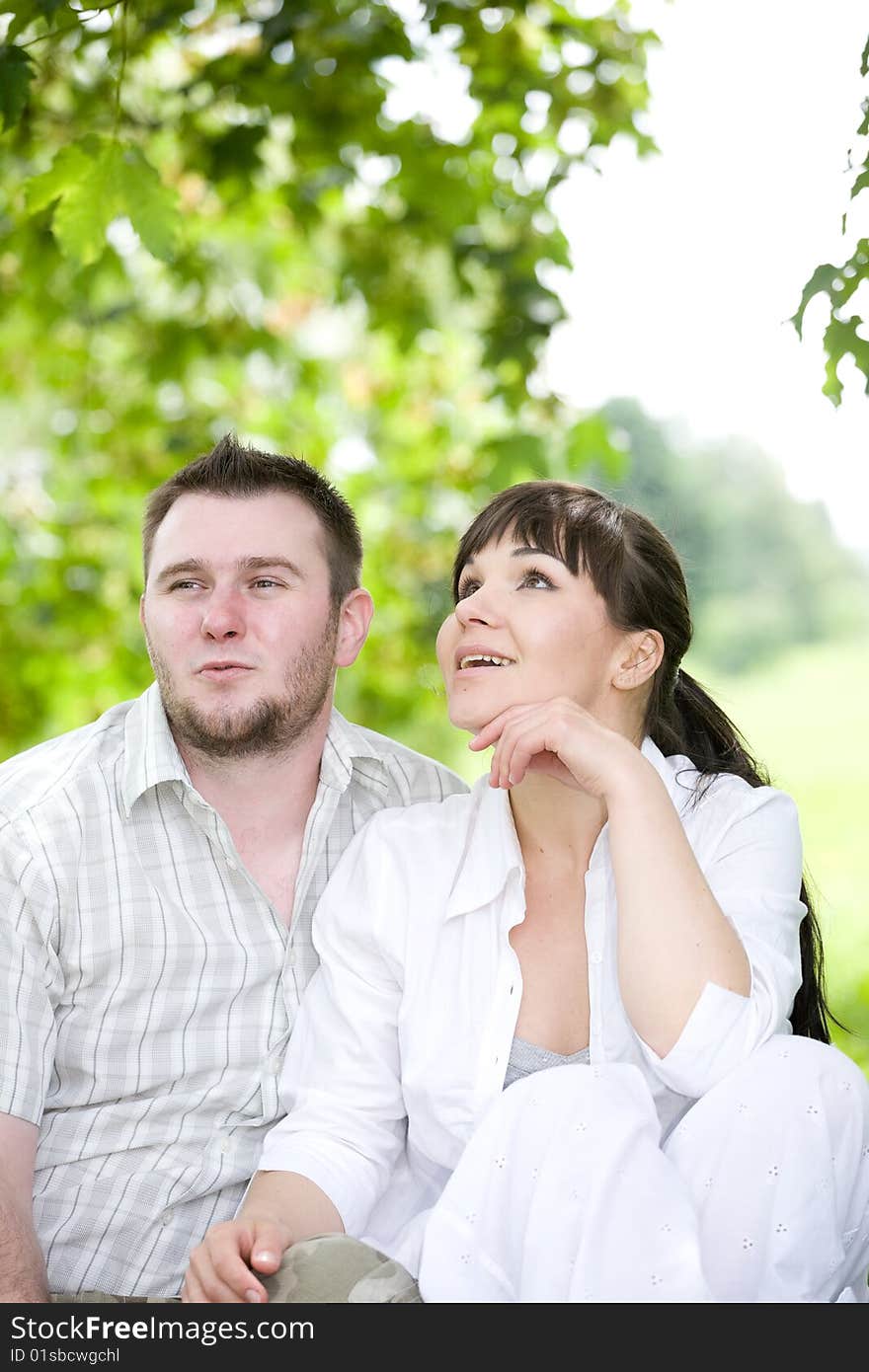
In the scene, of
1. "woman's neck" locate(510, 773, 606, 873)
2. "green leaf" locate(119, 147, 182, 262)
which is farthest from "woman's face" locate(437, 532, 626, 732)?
"green leaf" locate(119, 147, 182, 262)

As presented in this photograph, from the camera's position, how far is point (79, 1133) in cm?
212

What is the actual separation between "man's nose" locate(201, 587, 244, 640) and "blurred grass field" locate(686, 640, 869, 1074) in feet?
14.8

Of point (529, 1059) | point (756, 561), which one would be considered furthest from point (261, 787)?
point (756, 561)

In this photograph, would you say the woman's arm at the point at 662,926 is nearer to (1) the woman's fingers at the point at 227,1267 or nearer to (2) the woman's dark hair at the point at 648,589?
(2) the woman's dark hair at the point at 648,589

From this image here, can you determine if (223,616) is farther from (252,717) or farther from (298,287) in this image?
(298,287)

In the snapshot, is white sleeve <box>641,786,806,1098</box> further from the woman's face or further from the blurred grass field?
the blurred grass field

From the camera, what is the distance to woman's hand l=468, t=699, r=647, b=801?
197 centimetres

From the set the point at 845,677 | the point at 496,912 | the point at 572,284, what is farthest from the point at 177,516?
the point at 845,677

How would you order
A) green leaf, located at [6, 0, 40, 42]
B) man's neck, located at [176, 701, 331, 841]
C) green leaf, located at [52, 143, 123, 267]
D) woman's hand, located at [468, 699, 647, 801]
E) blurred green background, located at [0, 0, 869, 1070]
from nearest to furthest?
1. woman's hand, located at [468, 699, 647, 801]
2. man's neck, located at [176, 701, 331, 841]
3. green leaf, located at [6, 0, 40, 42]
4. green leaf, located at [52, 143, 123, 267]
5. blurred green background, located at [0, 0, 869, 1070]

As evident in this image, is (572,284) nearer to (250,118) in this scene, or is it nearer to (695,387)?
(250,118)

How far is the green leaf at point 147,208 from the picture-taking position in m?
2.72

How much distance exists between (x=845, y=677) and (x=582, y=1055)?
13.2m

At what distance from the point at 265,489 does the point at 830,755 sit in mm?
10991

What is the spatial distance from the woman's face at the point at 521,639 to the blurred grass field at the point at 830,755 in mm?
4348
